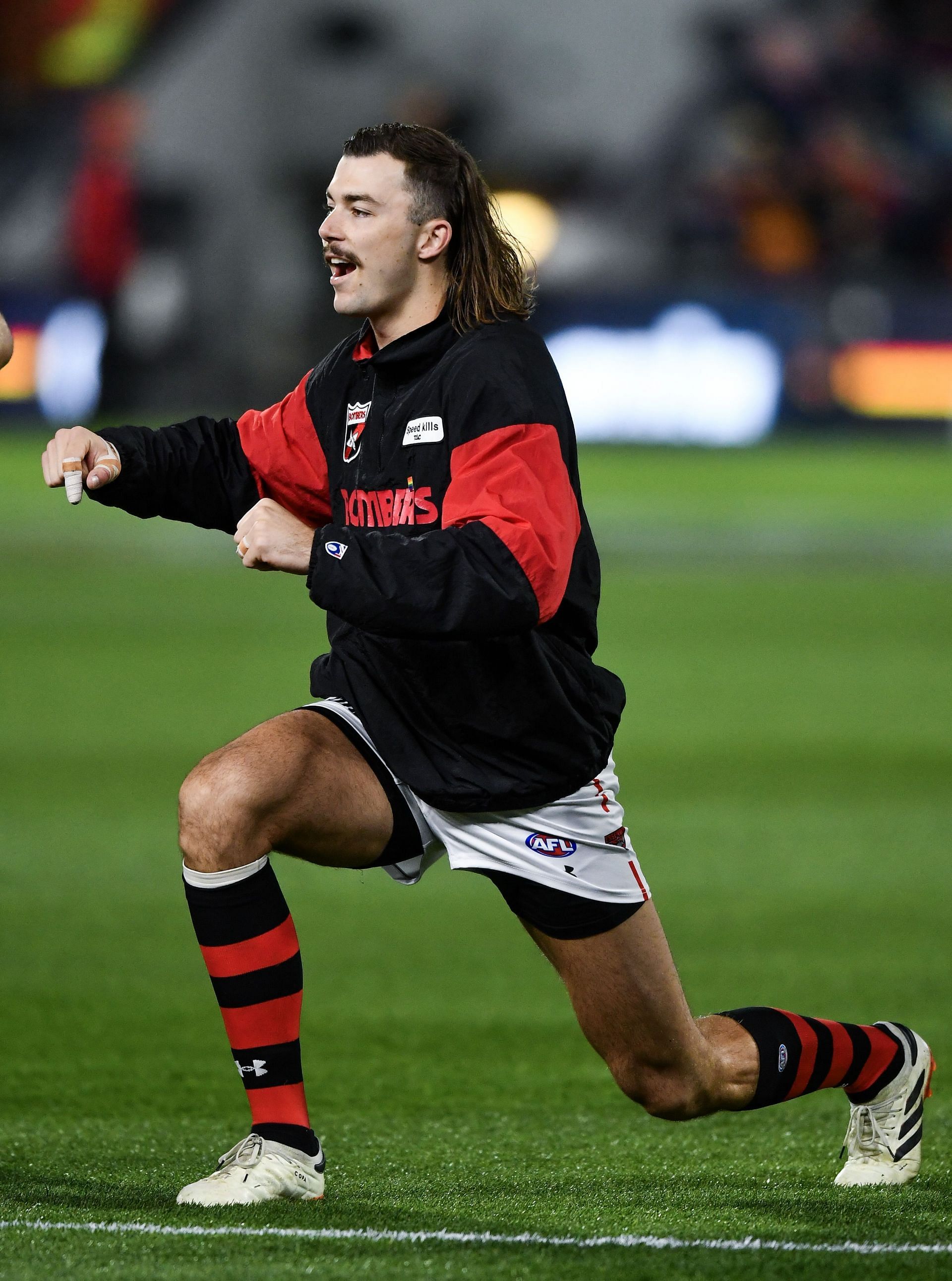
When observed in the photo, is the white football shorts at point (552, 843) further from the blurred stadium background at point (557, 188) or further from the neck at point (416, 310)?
the blurred stadium background at point (557, 188)

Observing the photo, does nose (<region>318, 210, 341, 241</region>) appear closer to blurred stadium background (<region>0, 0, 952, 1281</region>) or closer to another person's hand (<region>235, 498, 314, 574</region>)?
another person's hand (<region>235, 498, 314, 574</region>)

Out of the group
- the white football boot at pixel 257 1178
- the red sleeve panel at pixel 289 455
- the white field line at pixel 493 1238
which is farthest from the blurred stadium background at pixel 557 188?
the white field line at pixel 493 1238

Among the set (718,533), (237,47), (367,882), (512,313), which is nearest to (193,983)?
Result: (367,882)

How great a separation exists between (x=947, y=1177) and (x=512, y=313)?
6.71ft

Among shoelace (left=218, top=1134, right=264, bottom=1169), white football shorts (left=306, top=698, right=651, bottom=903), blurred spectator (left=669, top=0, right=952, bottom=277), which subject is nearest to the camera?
shoelace (left=218, top=1134, right=264, bottom=1169)

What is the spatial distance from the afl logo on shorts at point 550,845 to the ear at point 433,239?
116 centimetres

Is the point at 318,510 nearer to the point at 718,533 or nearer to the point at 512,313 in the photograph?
the point at 512,313

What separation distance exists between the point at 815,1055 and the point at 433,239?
188 centimetres

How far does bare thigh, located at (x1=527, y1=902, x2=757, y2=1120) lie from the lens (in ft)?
13.2

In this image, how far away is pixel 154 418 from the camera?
25.3m

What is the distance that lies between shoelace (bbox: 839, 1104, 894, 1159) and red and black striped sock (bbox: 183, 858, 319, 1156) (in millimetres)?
1181

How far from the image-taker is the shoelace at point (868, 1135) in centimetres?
432

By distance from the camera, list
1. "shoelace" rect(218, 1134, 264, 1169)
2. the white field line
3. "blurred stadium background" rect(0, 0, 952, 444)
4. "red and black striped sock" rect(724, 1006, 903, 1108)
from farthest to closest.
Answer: "blurred stadium background" rect(0, 0, 952, 444)
"red and black striped sock" rect(724, 1006, 903, 1108)
"shoelace" rect(218, 1134, 264, 1169)
the white field line

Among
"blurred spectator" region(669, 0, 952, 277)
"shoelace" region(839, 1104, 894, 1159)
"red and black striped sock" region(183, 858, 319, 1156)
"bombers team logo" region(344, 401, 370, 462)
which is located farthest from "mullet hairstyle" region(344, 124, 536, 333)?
"blurred spectator" region(669, 0, 952, 277)
